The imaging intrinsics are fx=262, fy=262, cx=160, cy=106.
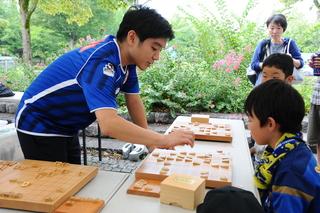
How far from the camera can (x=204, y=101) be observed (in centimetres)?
489

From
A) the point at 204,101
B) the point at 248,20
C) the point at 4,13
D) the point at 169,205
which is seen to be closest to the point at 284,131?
the point at 169,205

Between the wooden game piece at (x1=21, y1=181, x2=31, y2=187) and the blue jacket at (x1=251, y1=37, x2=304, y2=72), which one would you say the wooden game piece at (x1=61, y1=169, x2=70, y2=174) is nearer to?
the wooden game piece at (x1=21, y1=181, x2=31, y2=187)

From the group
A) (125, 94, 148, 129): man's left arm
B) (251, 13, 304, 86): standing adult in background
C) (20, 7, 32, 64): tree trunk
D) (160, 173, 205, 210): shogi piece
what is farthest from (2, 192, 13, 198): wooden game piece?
(20, 7, 32, 64): tree trunk

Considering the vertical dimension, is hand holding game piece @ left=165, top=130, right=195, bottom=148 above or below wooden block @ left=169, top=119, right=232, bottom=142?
above

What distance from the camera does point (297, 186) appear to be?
995 mm

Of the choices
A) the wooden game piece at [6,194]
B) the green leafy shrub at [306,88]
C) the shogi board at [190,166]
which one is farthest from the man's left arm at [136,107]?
the green leafy shrub at [306,88]

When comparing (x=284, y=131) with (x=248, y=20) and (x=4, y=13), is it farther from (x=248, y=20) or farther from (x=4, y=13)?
(x=4, y=13)

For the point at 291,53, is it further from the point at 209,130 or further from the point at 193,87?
the point at 193,87

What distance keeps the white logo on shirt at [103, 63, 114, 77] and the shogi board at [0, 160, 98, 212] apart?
0.50m

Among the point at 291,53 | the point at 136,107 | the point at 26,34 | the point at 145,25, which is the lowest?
the point at 136,107

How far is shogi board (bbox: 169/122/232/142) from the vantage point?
1.99 m

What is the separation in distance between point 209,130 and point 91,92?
1183 mm

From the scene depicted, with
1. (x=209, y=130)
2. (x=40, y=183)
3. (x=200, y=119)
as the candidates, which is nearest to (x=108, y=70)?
(x=40, y=183)

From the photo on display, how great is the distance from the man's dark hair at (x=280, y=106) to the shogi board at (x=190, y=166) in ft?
1.07
